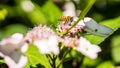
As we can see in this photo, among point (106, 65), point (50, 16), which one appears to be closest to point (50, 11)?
point (50, 16)

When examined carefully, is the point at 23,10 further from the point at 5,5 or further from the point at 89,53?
the point at 89,53

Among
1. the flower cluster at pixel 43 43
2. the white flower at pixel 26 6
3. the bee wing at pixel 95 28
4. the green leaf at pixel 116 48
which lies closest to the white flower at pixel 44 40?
the flower cluster at pixel 43 43

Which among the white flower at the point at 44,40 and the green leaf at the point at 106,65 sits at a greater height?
the white flower at the point at 44,40

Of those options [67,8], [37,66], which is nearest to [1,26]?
[67,8]

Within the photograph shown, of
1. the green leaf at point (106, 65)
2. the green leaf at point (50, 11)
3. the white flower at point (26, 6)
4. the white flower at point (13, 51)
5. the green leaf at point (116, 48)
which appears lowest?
the green leaf at point (106, 65)

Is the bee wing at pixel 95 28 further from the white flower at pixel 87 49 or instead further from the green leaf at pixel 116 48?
the green leaf at pixel 116 48
